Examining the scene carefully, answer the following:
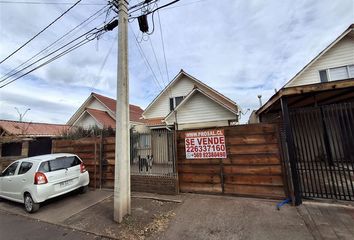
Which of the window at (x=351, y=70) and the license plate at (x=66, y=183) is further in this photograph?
the window at (x=351, y=70)

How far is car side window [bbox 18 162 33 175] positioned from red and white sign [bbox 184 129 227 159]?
5.41 m

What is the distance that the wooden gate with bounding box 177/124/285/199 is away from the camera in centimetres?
555

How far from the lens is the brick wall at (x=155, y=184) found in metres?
6.64

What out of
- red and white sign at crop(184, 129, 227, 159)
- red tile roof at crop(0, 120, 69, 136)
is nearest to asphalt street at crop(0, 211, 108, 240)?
red and white sign at crop(184, 129, 227, 159)

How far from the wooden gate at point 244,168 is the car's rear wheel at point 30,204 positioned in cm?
473

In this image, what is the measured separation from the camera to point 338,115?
16.5 ft

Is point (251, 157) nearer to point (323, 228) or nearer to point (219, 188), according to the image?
point (219, 188)

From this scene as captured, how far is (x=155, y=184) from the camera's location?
6949mm

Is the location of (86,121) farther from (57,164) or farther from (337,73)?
(337,73)

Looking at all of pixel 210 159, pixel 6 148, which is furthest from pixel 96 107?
pixel 210 159

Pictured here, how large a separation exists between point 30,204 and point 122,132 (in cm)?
408

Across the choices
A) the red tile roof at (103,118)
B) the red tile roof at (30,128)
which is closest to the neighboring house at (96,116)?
the red tile roof at (103,118)

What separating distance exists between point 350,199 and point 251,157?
8.53 feet

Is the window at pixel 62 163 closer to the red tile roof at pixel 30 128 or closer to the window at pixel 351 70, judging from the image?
the red tile roof at pixel 30 128
